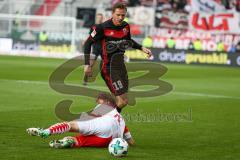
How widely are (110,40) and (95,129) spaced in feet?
→ 7.01

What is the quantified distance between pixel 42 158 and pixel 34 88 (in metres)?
12.7

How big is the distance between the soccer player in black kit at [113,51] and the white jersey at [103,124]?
1.19 metres

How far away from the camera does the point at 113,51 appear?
12297mm

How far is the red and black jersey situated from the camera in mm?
12188

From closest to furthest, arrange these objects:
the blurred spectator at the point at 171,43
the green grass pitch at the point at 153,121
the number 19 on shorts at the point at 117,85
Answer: the green grass pitch at the point at 153,121 < the number 19 on shorts at the point at 117,85 < the blurred spectator at the point at 171,43

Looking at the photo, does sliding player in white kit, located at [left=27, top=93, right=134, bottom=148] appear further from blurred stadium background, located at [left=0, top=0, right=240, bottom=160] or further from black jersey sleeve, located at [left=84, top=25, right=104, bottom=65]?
black jersey sleeve, located at [left=84, top=25, right=104, bottom=65]

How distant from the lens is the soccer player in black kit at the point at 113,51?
12188 mm

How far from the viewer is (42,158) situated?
9625 mm

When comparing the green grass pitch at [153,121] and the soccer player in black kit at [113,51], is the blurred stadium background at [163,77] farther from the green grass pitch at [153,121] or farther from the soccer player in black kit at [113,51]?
the soccer player in black kit at [113,51]

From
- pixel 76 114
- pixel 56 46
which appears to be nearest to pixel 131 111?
pixel 76 114

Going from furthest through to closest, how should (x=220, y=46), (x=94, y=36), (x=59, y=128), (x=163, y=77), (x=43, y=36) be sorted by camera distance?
(x=43, y=36) → (x=220, y=46) → (x=163, y=77) → (x=94, y=36) → (x=59, y=128)

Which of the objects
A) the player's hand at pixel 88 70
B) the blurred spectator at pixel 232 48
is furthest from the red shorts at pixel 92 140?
the blurred spectator at pixel 232 48

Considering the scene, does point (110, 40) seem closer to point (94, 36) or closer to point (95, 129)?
point (94, 36)

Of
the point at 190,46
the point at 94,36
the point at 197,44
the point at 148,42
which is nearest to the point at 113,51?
the point at 94,36
